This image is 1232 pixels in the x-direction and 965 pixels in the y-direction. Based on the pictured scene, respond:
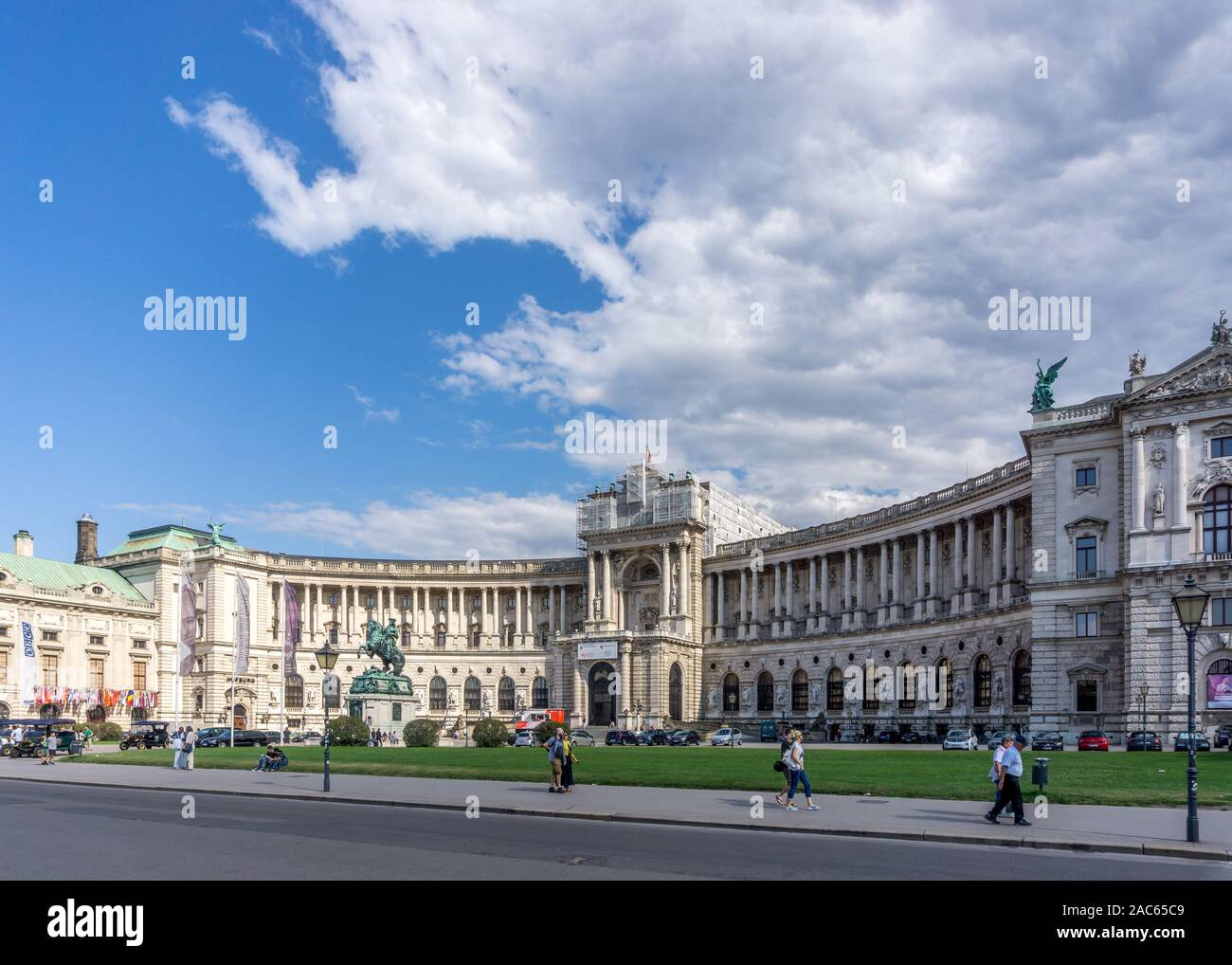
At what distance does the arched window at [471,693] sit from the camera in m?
138

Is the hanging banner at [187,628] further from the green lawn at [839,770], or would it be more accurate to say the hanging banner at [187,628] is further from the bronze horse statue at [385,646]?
the green lawn at [839,770]

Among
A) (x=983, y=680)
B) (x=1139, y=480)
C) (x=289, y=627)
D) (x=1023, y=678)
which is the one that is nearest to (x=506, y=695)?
(x=289, y=627)

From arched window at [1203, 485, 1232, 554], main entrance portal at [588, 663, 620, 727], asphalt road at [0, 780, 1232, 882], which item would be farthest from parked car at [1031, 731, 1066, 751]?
main entrance portal at [588, 663, 620, 727]

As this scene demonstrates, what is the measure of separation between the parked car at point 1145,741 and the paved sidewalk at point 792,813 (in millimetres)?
36466

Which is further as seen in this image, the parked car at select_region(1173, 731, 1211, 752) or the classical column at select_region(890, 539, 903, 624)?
the classical column at select_region(890, 539, 903, 624)

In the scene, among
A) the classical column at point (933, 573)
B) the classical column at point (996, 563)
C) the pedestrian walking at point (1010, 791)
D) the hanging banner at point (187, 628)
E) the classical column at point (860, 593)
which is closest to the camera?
the pedestrian walking at point (1010, 791)

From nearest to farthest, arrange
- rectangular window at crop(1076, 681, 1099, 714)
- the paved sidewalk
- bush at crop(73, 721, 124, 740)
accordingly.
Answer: the paved sidewalk < rectangular window at crop(1076, 681, 1099, 714) < bush at crop(73, 721, 124, 740)

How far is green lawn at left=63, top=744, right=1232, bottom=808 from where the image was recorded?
34.5 metres

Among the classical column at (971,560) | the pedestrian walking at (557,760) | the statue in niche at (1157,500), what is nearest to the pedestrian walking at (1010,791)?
the pedestrian walking at (557,760)

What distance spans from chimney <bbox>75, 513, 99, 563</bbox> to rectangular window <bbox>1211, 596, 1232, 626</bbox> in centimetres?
11894

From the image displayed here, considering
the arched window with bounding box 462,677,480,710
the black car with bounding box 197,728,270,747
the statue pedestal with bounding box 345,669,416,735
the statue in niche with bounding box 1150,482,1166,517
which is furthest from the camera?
the arched window with bounding box 462,677,480,710

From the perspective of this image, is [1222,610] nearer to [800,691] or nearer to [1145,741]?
[1145,741]

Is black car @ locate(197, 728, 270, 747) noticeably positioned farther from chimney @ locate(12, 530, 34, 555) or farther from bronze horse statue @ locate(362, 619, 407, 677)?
chimney @ locate(12, 530, 34, 555)
